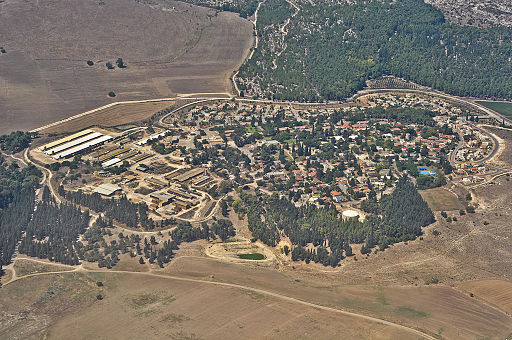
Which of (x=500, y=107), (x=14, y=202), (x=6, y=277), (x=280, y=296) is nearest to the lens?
Result: (x=280, y=296)

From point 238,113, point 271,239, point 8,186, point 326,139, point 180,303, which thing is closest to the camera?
point 180,303

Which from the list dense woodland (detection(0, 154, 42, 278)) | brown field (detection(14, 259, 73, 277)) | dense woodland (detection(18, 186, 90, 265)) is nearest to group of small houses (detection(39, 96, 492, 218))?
dense woodland (detection(18, 186, 90, 265))

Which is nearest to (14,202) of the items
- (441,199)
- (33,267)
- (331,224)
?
(33,267)

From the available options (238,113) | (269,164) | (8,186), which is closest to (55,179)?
(8,186)

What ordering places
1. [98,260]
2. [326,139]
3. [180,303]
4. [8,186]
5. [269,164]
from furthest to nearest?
[326,139] → [269,164] → [8,186] → [98,260] → [180,303]

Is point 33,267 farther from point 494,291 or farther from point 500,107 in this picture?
point 500,107

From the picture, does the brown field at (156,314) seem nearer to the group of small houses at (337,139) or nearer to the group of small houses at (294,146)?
the group of small houses at (294,146)

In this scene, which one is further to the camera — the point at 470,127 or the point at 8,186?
the point at 470,127

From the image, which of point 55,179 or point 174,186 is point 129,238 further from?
point 55,179
